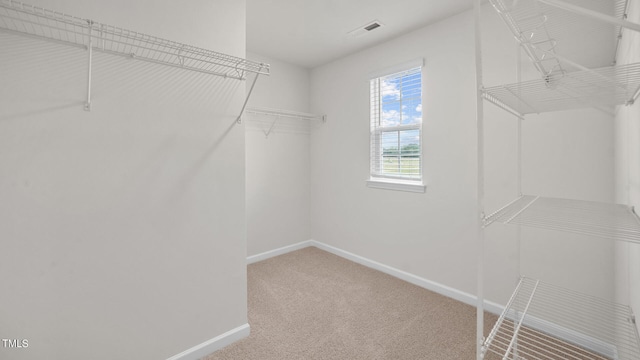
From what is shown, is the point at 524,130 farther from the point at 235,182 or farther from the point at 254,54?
the point at 254,54

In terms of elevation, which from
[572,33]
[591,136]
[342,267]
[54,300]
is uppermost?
[572,33]

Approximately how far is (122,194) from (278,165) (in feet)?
7.09

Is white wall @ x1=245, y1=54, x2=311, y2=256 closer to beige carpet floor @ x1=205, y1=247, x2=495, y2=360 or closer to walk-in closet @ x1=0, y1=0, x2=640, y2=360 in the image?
walk-in closet @ x1=0, y1=0, x2=640, y2=360

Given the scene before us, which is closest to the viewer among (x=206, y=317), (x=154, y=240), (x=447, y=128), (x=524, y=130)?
(x=154, y=240)

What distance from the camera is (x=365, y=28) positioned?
2.62m

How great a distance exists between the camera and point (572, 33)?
1820 mm

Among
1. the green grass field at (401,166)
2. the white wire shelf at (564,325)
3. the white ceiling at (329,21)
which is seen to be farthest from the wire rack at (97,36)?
the white wire shelf at (564,325)

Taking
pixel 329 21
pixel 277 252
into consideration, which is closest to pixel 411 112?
pixel 329 21

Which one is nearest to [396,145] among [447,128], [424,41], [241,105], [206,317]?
[447,128]

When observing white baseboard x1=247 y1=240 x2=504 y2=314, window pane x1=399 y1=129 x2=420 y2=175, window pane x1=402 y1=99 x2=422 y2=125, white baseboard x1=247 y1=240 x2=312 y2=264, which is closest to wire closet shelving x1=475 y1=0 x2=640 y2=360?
white baseboard x1=247 y1=240 x2=504 y2=314

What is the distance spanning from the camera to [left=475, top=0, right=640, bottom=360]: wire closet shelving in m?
0.93

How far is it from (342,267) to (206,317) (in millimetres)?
1718

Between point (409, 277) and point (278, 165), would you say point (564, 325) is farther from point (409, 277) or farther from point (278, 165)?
point (278, 165)

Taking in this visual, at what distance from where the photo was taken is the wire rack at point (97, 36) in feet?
3.86
